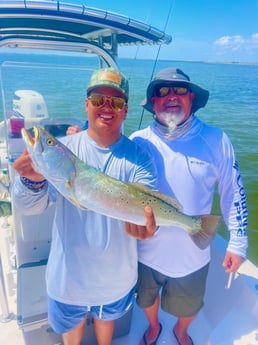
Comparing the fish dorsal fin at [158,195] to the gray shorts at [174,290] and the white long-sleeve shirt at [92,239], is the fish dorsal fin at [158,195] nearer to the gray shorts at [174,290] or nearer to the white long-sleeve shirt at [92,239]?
the white long-sleeve shirt at [92,239]

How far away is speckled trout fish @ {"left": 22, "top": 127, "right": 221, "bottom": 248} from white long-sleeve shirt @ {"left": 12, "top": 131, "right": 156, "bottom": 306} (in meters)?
0.14

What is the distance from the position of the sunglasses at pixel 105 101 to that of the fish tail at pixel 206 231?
85 centimetres

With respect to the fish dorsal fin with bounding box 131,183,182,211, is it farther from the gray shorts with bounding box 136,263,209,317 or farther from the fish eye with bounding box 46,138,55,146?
the gray shorts with bounding box 136,263,209,317

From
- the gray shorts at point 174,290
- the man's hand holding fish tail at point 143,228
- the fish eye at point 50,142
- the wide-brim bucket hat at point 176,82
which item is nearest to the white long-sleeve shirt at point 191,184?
A: the gray shorts at point 174,290

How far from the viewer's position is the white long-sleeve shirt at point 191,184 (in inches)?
→ 76.2

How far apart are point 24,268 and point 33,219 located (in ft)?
1.50

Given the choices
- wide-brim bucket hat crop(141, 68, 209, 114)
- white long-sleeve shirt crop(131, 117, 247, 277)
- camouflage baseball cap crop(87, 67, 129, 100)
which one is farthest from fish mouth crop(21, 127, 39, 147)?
wide-brim bucket hat crop(141, 68, 209, 114)

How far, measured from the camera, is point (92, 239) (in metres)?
1.72

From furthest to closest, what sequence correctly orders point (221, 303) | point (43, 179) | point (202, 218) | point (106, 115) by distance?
point (221, 303), point (202, 218), point (106, 115), point (43, 179)

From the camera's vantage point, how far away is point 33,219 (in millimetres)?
2605

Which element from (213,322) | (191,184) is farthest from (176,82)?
(213,322)

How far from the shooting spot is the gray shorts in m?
2.13

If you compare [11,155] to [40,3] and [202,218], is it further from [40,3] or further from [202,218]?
[202,218]

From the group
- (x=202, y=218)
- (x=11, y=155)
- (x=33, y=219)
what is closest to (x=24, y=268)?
(x=33, y=219)
